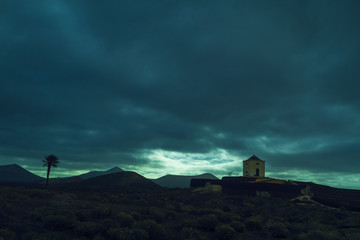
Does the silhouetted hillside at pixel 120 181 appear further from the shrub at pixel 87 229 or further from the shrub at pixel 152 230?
the shrub at pixel 87 229

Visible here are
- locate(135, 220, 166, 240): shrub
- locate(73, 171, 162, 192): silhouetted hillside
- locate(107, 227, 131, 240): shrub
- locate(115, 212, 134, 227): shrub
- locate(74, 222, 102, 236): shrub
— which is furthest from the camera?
locate(73, 171, 162, 192): silhouetted hillside

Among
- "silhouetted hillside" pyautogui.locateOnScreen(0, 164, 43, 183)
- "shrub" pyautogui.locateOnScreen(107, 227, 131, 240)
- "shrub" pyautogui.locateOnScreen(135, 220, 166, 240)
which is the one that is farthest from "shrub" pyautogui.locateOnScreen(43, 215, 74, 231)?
"silhouetted hillside" pyautogui.locateOnScreen(0, 164, 43, 183)

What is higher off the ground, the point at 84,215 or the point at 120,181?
the point at 84,215

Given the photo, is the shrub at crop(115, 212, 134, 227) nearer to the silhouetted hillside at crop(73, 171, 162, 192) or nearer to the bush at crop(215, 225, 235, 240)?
the bush at crop(215, 225, 235, 240)

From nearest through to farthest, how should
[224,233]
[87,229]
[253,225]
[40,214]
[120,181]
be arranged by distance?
[87,229] → [224,233] → [40,214] → [253,225] → [120,181]

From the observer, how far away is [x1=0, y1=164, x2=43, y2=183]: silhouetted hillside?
149 m

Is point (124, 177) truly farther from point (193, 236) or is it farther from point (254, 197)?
point (193, 236)

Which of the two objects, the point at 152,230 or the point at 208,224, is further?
the point at 208,224

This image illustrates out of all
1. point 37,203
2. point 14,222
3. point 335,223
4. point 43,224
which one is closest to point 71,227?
point 43,224

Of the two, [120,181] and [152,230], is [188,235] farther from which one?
[120,181]

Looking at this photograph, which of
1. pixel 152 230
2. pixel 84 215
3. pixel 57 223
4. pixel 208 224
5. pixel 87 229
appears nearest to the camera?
pixel 87 229

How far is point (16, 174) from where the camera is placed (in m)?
154

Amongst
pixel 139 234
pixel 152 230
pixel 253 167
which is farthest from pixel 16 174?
pixel 139 234

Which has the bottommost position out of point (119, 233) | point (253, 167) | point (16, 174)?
point (16, 174)
